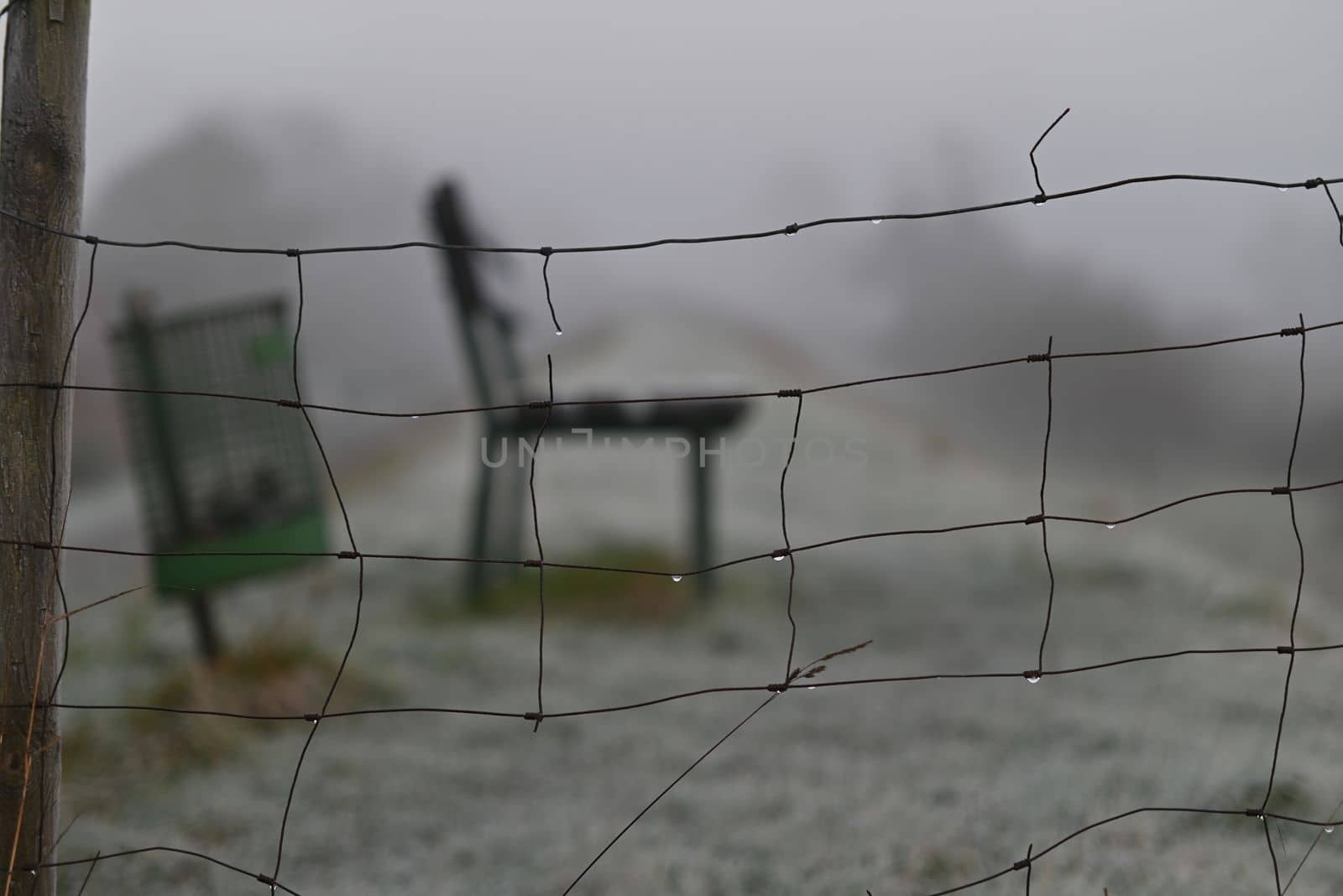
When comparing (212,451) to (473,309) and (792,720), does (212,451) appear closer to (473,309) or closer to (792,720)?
(473,309)

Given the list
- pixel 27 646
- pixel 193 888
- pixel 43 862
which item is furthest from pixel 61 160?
pixel 193 888

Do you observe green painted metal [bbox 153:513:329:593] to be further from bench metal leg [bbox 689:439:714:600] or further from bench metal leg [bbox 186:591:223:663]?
bench metal leg [bbox 689:439:714:600]

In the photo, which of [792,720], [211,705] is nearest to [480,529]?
[211,705]

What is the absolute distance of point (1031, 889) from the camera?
1.89 m

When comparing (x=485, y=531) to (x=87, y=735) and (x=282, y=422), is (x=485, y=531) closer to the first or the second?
(x=282, y=422)

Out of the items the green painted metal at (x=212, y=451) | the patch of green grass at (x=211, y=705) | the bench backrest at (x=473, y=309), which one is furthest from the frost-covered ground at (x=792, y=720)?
the bench backrest at (x=473, y=309)

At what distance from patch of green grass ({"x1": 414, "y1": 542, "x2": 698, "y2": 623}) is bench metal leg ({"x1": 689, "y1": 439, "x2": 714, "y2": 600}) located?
4.1 inches

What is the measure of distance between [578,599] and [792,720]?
5.39 feet

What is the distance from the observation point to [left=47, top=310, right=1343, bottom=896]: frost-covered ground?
2148mm

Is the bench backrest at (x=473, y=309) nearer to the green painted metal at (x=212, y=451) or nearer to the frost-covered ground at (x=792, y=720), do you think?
the frost-covered ground at (x=792, y=720)

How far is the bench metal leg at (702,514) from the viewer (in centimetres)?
467

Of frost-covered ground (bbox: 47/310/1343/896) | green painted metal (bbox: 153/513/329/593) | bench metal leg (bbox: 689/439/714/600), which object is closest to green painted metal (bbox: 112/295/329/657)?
green painted metal (bbox: 153/513/329/593)

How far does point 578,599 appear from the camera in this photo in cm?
459

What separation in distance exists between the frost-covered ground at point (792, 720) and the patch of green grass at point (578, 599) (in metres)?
0.07
